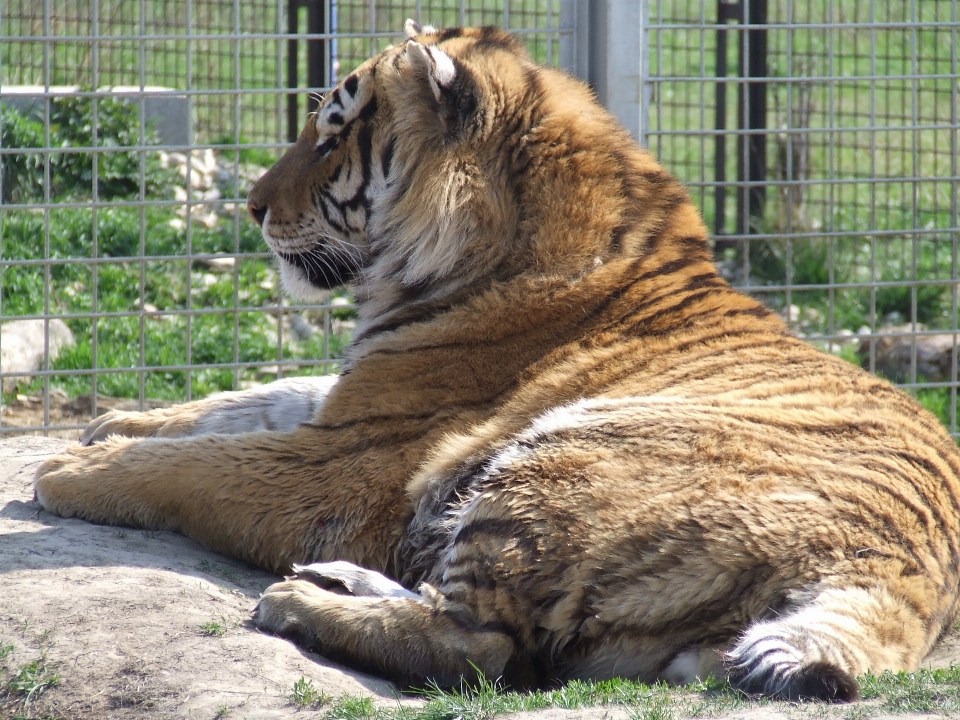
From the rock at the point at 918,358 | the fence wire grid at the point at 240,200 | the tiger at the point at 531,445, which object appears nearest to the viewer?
the tiger at the point at 531,445

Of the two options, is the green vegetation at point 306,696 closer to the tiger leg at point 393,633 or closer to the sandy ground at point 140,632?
the sandy ground at point 140,632

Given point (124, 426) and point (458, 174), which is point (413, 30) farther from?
point (124, 426)

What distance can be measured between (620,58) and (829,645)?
289cm

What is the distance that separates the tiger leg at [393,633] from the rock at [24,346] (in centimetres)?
333

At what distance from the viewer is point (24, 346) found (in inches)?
225

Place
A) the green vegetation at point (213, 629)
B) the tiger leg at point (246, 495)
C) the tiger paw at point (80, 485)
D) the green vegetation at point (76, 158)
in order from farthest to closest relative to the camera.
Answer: the green vegetation at point (76, 158) < the tiger paw at point (80, 485) < the tiger leg at point (246, 495) < the green vegetation at point (213, 629)

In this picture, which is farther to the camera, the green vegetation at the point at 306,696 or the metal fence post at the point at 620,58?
the metal fence post at the point at 620,58

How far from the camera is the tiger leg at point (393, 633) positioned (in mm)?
2512

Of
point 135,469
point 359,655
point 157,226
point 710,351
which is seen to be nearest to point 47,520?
point 135,469

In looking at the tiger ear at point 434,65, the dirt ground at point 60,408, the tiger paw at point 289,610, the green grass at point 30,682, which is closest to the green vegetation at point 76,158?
the dirt ground at point 60,408

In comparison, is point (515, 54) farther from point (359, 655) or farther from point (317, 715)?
point (317, 715)

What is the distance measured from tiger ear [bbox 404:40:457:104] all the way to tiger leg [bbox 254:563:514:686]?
4.92 feet

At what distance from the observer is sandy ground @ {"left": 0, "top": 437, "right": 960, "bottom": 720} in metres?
2.25

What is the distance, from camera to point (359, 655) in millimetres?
2574
